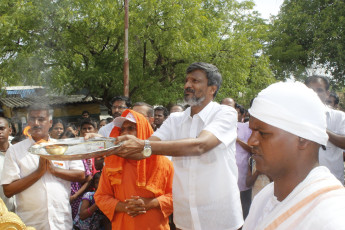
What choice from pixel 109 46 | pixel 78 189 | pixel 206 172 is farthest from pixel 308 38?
pixel 206 172

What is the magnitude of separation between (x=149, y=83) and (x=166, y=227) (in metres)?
10.6

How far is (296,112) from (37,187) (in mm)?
2473

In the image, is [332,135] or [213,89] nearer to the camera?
[213,89]

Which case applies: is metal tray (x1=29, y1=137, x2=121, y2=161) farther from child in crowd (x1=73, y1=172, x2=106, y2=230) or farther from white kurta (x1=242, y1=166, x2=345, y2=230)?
child in crowd (x1=73, y1=172, x2=106, y2=230)

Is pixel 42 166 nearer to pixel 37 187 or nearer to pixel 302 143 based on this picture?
pixel 37 187

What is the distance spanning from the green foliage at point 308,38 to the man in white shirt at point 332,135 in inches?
626

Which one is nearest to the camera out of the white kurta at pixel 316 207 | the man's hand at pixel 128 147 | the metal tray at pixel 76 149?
the white kurta at pixel 316 207

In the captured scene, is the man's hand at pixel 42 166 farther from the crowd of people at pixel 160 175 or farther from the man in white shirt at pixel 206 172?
the man in white shirt at pixel 206 172

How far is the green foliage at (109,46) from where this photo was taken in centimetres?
1095

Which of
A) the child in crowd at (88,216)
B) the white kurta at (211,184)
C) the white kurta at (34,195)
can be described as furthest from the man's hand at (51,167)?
the white kurta at (211,184)

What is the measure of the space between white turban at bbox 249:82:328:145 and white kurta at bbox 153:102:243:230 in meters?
1.08

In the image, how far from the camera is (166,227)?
2.87 m

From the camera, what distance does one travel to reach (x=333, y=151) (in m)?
3.71

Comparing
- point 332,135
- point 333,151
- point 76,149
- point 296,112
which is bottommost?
point 333,151
